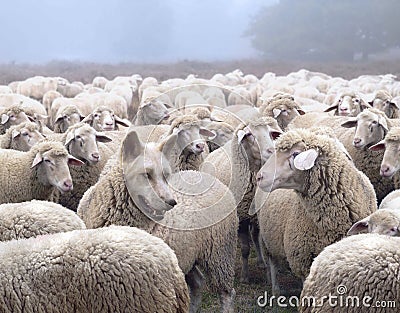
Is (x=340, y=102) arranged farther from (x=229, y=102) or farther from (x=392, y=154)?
(x=229, y=102)

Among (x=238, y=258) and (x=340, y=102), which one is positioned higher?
(x=340, y=102)

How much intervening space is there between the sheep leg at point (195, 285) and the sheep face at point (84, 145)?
179 centimetres

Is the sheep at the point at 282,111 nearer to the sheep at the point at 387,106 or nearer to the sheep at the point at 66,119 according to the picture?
the sheep at the point at 387,106

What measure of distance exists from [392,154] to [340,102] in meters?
2.83

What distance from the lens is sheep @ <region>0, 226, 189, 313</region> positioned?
287 centimetres

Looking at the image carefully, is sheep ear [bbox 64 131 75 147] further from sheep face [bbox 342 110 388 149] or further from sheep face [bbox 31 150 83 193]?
sheep face [bbox 342 110 388 149]

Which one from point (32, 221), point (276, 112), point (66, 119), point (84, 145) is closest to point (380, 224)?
point (32, 221)

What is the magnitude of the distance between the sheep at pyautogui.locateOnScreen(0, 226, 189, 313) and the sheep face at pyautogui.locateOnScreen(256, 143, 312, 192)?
1263mm

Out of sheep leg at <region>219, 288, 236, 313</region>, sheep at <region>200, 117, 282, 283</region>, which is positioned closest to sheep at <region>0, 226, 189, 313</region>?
sheep leg at <region>219, 288, 236, 313</region>

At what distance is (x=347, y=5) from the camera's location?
32.7m

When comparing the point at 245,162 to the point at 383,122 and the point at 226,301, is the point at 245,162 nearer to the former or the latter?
the point at 226,301

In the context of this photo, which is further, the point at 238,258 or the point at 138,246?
the point at 238,258

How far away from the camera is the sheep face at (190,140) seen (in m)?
5.15

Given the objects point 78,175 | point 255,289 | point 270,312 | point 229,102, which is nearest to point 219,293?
point 270,312
